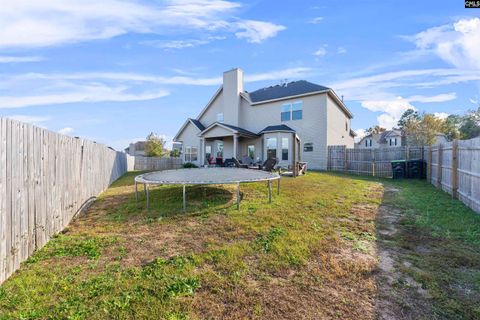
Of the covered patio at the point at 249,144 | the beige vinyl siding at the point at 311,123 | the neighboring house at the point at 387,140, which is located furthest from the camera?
the neighboring house at the point at 387,140

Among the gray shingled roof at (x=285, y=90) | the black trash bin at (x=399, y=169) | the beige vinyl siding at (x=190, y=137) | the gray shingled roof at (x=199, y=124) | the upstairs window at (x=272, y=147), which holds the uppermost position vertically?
the gray shingled roof at (x=285, y=90)

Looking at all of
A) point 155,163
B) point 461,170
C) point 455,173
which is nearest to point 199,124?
point 155,163

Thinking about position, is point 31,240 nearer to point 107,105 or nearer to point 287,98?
point 107,105

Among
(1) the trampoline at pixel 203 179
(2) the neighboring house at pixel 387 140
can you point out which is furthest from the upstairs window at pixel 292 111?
(2) the neighboring house at pixel 387 140

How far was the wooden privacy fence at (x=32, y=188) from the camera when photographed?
3.02 meters

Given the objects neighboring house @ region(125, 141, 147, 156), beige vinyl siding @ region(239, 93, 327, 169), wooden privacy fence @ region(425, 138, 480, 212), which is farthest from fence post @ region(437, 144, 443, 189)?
neighboring house @ region(125, 141, 147, 156)

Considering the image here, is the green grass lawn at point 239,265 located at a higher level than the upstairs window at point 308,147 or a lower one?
lower

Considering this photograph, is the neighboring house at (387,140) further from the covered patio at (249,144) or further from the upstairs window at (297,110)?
the covered patio at (249,144)

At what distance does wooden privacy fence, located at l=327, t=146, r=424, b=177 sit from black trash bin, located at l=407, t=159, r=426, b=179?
4.25 feet

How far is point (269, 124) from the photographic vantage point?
20719mm

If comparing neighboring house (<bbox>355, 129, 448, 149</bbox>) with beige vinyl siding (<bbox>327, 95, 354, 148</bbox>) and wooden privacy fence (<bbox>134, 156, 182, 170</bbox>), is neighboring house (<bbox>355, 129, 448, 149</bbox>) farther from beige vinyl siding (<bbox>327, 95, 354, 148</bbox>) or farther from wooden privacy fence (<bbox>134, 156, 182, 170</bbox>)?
wooden privacy fence (<bbox>134, 156, 182, 170</bbox>)

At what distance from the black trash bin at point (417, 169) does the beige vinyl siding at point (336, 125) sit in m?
5.89

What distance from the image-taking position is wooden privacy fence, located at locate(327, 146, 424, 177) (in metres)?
15.6

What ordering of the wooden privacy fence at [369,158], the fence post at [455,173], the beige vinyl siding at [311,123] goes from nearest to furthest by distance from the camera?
the fence post at [455,173], the wooden privacy fence at [369,158], the beige vinyl siding at [311,123]
